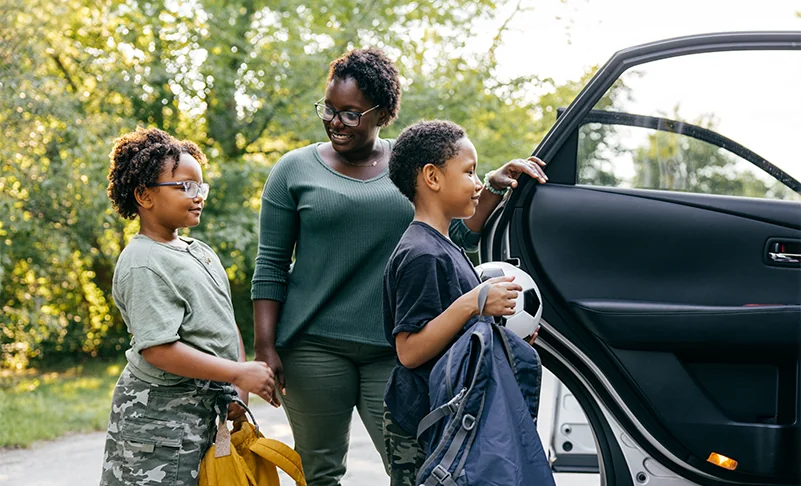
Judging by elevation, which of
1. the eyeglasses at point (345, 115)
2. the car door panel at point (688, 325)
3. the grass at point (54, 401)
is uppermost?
the eyeglasses at point (345, 115)

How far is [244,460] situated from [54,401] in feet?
15.8

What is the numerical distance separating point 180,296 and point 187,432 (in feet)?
1.18

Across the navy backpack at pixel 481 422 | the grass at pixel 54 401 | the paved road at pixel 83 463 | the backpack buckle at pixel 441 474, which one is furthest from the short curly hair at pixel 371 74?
the grass at pixel 54 401

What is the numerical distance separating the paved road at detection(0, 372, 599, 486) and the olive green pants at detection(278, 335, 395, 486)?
1781mm

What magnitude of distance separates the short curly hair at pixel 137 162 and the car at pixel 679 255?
98 centimetres

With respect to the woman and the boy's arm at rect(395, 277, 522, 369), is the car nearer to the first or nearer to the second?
the woman

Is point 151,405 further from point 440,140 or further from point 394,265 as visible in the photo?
point 440,140

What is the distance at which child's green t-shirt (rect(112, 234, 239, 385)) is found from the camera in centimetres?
211

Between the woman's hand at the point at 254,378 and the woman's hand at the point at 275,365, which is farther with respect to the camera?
the woman's hand at the point at 275,365

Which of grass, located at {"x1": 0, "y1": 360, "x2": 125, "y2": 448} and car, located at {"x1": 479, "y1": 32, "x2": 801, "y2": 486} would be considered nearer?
car, located at {"x1": 479, "y1": 32, "x2": 801, "y2": 486}

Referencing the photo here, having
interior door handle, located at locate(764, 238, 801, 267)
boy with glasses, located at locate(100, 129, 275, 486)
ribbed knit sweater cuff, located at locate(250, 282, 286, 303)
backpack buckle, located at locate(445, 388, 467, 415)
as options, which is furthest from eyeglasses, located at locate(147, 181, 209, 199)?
interior door handle, located at locate(764, 238, 801, 267)

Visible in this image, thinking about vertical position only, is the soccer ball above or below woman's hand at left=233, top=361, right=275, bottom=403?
above

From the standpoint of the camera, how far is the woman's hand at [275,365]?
8.30 feet

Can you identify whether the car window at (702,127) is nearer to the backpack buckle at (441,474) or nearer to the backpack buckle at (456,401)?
the backpack buckle at (456,401)
